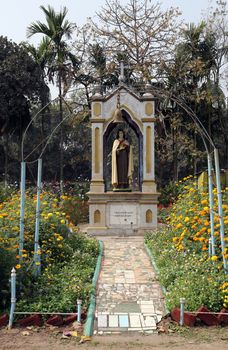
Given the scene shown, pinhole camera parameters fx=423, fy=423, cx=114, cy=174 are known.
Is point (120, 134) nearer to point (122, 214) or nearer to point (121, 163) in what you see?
point (121, 163)

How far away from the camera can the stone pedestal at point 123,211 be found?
12.5 metres

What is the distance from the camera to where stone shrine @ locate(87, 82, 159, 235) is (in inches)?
493

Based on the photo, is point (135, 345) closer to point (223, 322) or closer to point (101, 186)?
point (223, 322)

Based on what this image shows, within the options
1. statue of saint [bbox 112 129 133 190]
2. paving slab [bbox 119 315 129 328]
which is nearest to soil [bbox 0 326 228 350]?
paving slab [bbox 119 315 129 328]

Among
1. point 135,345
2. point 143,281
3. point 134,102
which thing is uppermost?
point 134,102

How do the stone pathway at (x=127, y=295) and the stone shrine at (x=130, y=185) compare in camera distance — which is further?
the stone shrine at (x=130, y=185)

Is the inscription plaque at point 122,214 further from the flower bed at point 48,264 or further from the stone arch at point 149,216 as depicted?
the flower bed at point 48,264

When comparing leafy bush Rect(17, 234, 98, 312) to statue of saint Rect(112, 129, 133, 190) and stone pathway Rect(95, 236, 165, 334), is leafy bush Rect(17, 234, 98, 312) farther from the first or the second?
statue of saint Rect(112, 129, 133, 190)

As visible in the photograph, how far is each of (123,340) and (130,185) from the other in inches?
328

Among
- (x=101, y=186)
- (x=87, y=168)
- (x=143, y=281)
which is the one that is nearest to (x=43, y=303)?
(x=143, y=281)

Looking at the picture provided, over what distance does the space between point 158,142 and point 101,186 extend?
25.2 feet

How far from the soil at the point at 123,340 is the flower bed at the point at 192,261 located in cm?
52

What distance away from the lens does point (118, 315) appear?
5969mm

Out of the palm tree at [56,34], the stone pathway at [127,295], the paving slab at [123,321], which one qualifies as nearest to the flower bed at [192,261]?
the stone pathway at [127,295]
